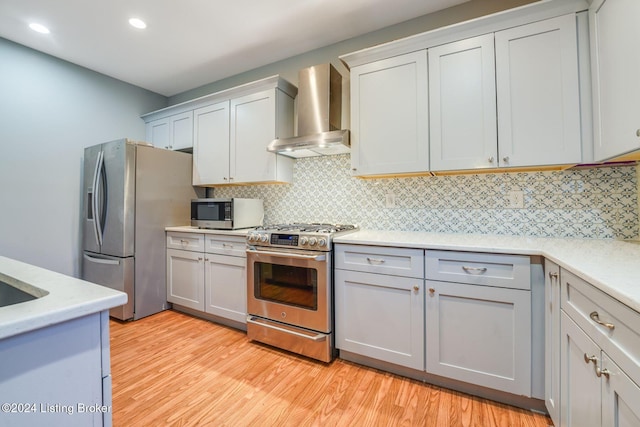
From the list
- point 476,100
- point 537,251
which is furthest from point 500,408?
point 476,100

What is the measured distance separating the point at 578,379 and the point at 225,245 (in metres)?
2.47

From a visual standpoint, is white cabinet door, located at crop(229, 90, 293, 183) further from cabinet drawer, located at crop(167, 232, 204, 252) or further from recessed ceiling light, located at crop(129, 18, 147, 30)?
recessed ceiling light, located at crop(129, 18, 147, 30)

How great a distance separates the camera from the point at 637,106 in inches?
49.9

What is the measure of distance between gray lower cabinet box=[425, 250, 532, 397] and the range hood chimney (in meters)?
1.28

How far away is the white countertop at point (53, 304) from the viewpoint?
0.60 m

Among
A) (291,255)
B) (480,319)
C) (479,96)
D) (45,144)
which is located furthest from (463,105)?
(45,144)

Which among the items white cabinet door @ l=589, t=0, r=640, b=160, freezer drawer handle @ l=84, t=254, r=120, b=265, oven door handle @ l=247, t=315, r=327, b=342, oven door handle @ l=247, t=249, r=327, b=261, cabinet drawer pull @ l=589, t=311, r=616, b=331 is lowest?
oven door handle @ l=247, t=315, r=327, b=342

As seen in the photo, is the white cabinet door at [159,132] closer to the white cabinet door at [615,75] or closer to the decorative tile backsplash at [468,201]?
the decorative tile backsplash at [468,201]

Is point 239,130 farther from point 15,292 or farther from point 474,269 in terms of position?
point 474,269

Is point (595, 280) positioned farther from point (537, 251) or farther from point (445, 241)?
point (445, 241)

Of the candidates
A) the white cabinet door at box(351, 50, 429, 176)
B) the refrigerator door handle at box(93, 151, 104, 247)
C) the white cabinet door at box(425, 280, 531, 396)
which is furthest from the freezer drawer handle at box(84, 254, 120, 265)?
the white cabinet door at box(425, 280, 531, 396)

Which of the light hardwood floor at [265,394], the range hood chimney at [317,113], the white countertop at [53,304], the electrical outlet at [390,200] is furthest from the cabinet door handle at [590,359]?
the range hood chimney at [317,113]

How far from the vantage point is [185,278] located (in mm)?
2938

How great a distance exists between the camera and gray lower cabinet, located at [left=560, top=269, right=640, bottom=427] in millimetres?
793
